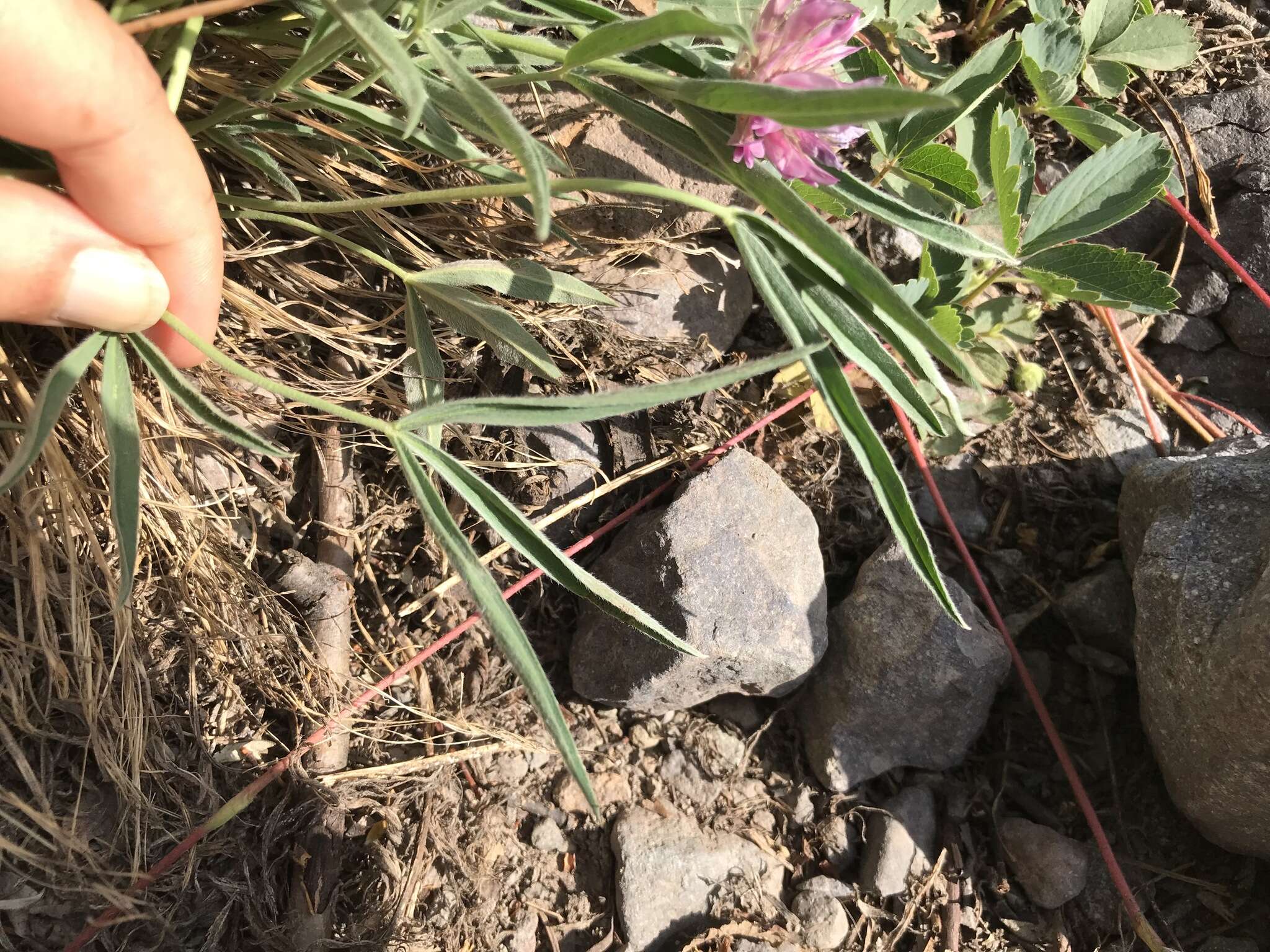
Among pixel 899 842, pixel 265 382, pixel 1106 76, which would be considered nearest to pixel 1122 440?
pixel 1106 76

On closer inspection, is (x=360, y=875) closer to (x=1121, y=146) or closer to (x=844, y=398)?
(x=844, y=398)

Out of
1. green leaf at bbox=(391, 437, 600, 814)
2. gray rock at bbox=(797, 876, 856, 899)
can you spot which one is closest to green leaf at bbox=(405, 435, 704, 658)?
green leaf at bbox=(391, 437, 600, 814)

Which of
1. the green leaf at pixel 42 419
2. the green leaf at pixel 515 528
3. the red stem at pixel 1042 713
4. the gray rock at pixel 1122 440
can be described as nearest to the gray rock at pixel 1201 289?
the gray rock at pixel 1122 440

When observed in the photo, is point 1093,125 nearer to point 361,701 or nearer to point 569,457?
point 569,457

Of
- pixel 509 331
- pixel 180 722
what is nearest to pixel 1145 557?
pixel 509 331

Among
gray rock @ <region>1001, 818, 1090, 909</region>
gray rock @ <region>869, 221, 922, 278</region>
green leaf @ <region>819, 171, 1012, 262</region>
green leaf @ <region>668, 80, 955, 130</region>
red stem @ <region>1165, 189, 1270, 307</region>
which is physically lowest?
gray rock @ <region>1001, 818, 1090, 909</region>

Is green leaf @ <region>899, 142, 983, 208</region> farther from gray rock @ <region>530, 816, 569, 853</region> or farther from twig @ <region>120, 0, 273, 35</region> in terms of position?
gray rock @ <region>530, 816, 569, 853</region>
